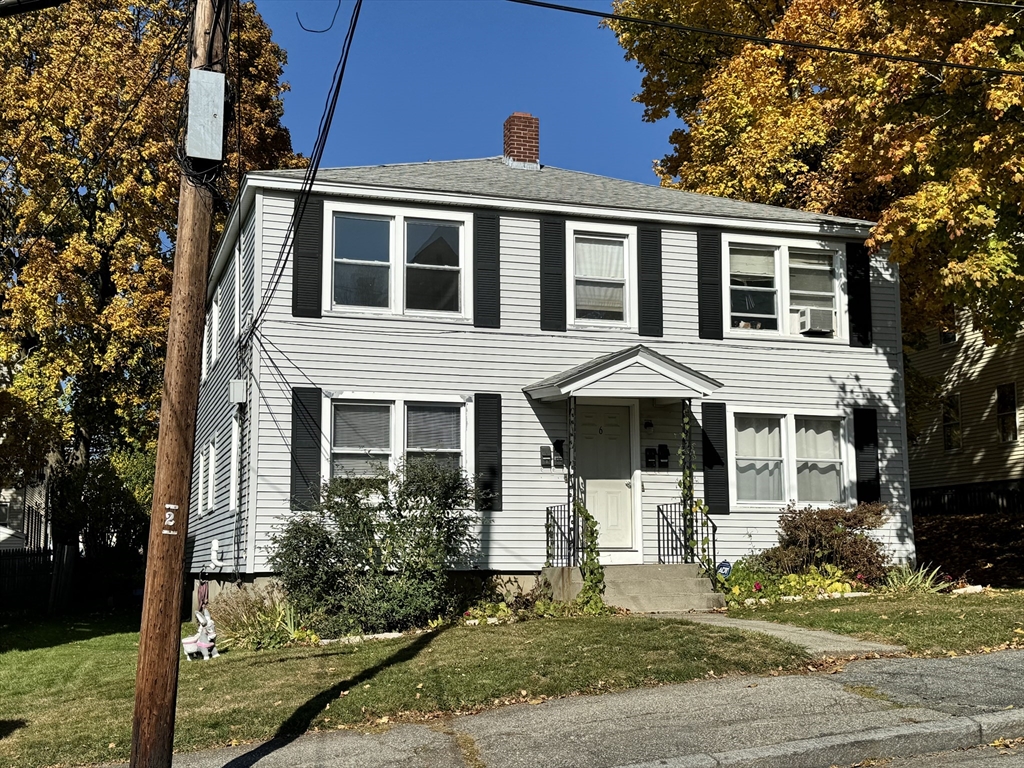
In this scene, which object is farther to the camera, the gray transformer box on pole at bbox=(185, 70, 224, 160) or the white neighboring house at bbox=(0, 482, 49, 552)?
the white neighboring house at bbox=(0, 482, 49, 552)

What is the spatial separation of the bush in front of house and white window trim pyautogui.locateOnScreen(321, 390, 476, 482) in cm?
86

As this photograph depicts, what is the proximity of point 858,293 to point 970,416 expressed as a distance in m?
14.2

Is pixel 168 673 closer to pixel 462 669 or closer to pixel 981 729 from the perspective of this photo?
pixel 462 669

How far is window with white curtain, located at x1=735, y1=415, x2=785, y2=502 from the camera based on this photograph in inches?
692

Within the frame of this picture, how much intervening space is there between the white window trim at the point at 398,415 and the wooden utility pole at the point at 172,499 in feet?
25.9

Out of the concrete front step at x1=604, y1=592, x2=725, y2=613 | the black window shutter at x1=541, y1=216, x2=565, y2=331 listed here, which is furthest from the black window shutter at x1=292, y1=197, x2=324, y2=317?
the concrete front step at x1=604, y1=592, x2=725, y2=613

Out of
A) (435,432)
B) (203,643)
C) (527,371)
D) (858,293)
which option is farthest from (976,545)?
(203,643)

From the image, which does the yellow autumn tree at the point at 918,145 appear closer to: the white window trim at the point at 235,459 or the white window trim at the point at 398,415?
the white window trim at the point at 398,415

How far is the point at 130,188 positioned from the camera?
26031mm

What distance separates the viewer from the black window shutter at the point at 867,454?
704 inches

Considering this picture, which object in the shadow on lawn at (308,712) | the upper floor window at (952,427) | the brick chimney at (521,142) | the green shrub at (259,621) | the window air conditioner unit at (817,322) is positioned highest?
the brick chimney at (521,142)

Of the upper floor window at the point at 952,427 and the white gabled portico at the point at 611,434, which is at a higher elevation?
the upper floor window at the point at 952,427

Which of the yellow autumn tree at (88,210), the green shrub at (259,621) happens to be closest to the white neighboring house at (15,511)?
the yellow autumn tree at (88,210)

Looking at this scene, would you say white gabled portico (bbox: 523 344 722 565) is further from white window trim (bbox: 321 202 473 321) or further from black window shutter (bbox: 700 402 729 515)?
white window trim (bbox: 321 202 473 321)
